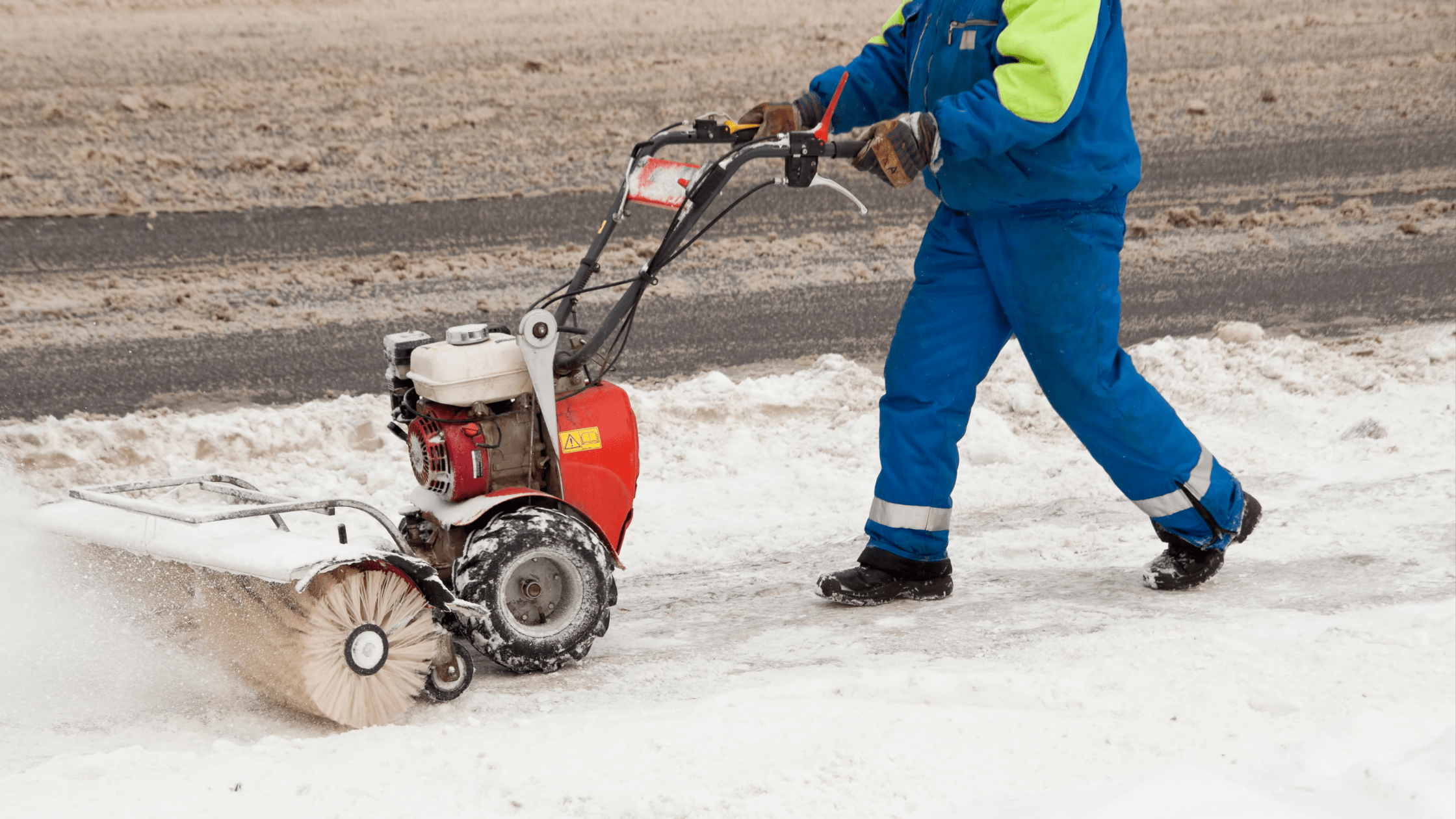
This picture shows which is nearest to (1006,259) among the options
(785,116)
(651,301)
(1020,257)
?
(1020,257)

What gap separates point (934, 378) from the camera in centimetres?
369

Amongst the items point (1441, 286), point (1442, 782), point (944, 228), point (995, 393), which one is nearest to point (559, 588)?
point (944, 228)

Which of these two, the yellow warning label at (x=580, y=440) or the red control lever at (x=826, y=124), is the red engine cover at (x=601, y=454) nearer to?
the yellow warning label at (x=580, y=440)

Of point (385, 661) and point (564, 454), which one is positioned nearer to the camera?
point (385, 661)

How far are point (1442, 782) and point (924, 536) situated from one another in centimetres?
159

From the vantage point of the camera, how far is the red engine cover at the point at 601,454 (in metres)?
3.31

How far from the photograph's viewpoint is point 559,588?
10.6 feet

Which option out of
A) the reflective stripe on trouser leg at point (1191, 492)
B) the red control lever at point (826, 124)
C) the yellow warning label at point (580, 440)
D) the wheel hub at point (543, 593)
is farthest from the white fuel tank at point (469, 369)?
the reflective stripe on trouser leg at point (1191, 492)

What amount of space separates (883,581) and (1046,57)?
1466mm

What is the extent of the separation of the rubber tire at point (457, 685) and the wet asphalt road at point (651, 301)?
10.2 ft

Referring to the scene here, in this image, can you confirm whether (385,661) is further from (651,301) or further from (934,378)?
Result: (651,301)

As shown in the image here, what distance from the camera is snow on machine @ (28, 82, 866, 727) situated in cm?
283

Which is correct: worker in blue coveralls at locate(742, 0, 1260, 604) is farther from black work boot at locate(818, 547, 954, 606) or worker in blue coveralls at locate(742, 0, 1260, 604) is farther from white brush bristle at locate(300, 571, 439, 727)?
white brush bristle at locate(300, 571, 439, 727)

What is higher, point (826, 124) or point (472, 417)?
point (826, 124)
